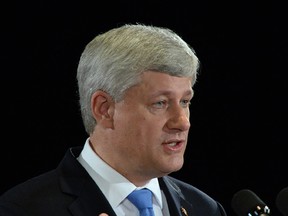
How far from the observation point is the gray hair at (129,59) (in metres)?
2.63

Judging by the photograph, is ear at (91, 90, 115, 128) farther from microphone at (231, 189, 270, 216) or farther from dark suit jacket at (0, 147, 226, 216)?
microphone at (231, 189, 270, 216)

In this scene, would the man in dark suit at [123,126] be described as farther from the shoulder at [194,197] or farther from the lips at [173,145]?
the shoulder at [194,197]

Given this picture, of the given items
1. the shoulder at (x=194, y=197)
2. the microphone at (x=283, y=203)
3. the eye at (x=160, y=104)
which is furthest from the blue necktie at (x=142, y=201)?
the microphone at (x=283, y=203)

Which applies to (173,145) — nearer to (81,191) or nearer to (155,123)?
(155,123)

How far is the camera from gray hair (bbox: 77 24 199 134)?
2.63 m

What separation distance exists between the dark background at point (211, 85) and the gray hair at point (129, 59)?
3.70 feet

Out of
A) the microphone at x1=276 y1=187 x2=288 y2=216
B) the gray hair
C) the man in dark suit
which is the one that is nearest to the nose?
the man in dark suit

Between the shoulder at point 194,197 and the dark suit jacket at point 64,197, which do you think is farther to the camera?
the shoulder at point 194,197

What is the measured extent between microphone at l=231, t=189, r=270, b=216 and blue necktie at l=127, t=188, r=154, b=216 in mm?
380

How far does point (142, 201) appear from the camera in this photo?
8.86 feet

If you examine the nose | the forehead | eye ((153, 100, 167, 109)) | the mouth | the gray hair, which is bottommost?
the mouth

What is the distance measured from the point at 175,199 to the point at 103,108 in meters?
0.42

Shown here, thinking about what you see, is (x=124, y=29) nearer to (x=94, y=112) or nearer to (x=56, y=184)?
(x=94, y=112)

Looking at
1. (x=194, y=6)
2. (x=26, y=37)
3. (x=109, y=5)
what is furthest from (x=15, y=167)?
(x=194, y=6)
